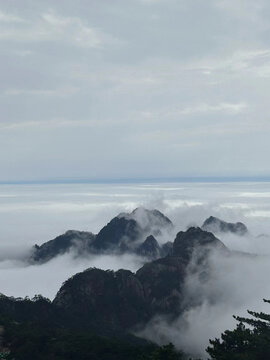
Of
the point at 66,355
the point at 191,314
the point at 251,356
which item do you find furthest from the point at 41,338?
the point at 191,314

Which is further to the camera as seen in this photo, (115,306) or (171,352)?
(115,306)

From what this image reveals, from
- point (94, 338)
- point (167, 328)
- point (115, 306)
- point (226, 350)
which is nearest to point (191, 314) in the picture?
point (167, 328)

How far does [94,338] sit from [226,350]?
49.3 m

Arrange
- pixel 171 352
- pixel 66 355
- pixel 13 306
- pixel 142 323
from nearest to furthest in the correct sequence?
pixel 171 352 → pixel 66 355 → pixel 13 306 → pixel 142 323

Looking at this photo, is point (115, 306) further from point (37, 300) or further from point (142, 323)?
point (37, 300)

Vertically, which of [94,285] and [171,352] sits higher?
[171,352]

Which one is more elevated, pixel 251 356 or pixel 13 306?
pixel 251 356

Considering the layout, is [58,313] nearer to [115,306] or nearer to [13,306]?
[13,306]

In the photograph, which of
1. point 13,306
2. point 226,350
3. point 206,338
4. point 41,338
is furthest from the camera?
point 206,338

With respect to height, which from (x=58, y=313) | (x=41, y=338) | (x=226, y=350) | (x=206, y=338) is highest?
(x=226, y=350)

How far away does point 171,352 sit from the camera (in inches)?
2660

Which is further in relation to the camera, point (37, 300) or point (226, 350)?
point (37, 300)

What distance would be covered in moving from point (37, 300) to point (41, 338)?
2206 inches

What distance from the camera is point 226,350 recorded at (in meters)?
74.6
